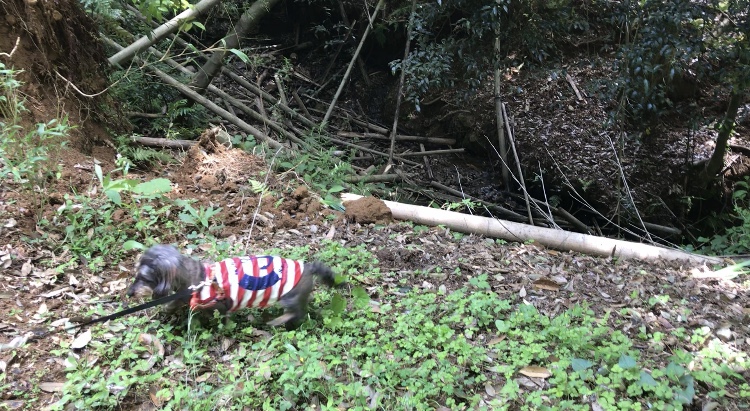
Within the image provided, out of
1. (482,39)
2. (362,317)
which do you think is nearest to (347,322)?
(362,317)

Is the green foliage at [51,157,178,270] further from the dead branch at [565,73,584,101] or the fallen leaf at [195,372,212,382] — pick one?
the dead branch at [565,73,584,101]

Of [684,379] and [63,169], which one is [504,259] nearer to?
[684,379]

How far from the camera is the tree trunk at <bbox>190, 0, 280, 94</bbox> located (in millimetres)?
7234

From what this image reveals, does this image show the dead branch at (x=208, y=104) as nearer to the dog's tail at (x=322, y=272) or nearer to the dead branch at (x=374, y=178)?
the dead branch at (x=374, y=178)

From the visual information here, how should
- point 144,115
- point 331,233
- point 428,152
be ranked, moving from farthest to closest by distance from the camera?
point 428,152
point 144,115
point 331,233

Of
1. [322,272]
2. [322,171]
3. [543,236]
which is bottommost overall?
[543,236]

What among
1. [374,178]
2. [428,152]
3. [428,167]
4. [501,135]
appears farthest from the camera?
[428,152]

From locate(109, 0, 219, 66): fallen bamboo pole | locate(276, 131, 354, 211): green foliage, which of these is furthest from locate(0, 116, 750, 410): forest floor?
locate(109, 0, 219, 66): fallen bamboo pole

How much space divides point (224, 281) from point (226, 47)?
585 centimetres

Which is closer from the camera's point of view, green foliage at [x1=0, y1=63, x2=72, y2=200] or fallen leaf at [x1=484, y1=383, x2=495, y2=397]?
fallen leaf at [x1=484, y1=383, x2=495, y2=397]

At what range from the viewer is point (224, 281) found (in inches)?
114

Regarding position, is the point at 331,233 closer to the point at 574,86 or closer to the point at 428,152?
the point at 428,152

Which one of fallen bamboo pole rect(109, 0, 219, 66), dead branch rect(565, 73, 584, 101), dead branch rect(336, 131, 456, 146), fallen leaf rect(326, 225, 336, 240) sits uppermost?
fallen bamboo pole rect(109, 0, 219, 66)

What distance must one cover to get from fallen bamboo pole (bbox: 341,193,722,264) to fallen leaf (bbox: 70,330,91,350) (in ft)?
10.4
